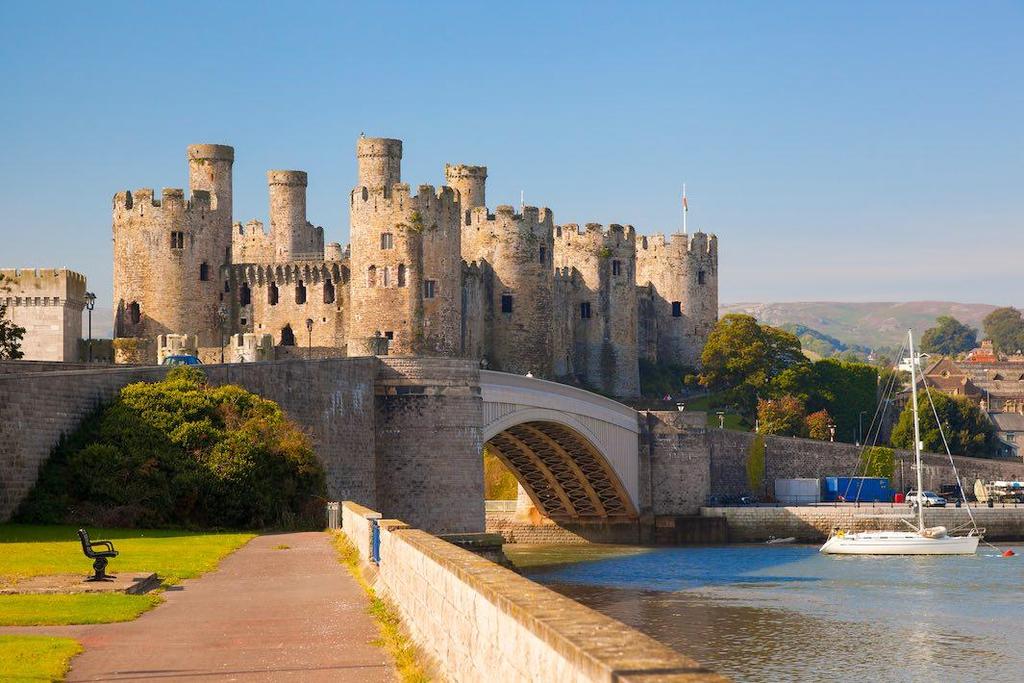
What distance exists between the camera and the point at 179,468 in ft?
113

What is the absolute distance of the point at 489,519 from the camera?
7406 centimetres

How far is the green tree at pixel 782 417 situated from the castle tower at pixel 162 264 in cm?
3027

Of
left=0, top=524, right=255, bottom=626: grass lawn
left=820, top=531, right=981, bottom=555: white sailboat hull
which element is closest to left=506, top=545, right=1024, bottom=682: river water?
left=820, top=531, right=981, bottom=555: white sailboat hull

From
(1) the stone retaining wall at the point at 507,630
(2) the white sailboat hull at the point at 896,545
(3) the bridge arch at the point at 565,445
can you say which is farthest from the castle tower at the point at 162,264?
(1) the stone retaining wall at the point at 507,630

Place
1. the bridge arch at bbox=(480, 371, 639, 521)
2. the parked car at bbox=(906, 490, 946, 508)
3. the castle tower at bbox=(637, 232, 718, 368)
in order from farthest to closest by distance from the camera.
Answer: the castle tower at bbox=(637, 232, 718, 368) → the parked car at bbox=(906, 490, 946, 508) → the bridge arch at bbox=(480, 371, 639, 521)

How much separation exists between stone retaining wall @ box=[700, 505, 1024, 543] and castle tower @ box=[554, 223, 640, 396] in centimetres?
1816

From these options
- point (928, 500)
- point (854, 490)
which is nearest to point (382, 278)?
point (854, 490)

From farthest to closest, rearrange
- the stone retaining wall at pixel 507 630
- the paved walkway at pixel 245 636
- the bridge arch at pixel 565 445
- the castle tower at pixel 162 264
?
1. the castle tower at pixel 162 264
2. the bridge arch at pixel 565 445
3. the paved walkway at pixel 245 636
4. the stone retaining wall at pixel 507 630

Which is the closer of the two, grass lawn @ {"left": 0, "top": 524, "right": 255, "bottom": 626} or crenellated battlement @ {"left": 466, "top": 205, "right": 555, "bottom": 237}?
grass lawn @ {"left": 0, "top": 524, "right": 255, "bottom": 626}

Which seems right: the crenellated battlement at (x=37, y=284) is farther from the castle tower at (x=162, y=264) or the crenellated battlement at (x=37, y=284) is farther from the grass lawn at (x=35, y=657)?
the grass lawn at (x=35, y=657)

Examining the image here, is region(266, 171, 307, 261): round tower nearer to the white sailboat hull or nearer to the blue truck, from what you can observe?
the blue truck

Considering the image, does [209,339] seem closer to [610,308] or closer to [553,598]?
[610,308]

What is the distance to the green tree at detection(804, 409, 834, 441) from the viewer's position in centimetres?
9188

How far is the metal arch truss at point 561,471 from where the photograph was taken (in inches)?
2501
